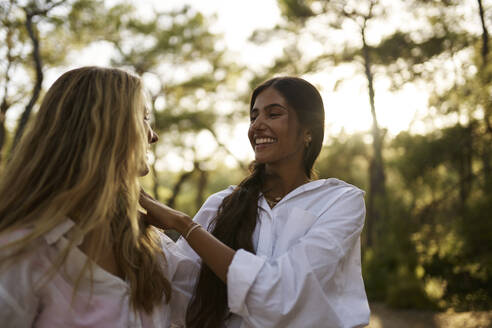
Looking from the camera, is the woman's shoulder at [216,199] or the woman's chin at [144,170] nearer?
the woman's chin at [144,170]

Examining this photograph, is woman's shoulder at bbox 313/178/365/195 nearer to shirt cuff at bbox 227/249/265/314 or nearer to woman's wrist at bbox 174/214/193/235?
shirt cuff at bbox 227/249/265/314

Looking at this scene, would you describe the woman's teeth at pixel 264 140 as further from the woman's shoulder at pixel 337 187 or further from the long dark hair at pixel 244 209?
the woman's shoulder at pixel 337 187

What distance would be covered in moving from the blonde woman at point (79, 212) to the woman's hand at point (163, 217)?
199mm

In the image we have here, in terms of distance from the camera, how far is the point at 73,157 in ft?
5.28

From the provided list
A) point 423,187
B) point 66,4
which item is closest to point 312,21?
point 423,187

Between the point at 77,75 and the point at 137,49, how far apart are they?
16.1 metres

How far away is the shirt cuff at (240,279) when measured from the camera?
181 cm

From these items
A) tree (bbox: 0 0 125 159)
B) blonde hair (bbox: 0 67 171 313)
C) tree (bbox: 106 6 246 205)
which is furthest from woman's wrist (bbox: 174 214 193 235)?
tree (bbox: 106 6 246 205)

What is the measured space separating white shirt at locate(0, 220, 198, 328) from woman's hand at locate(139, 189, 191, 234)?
13.4 inches

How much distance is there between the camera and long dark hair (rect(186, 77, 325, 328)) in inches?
86.2

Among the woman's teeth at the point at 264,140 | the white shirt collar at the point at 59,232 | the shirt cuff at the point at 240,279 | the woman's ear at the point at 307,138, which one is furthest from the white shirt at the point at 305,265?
the white shirt collar at the point at 59,232

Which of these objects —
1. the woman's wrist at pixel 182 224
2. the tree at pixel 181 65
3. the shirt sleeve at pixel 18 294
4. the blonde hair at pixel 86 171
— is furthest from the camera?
the tree at pixel 181 65

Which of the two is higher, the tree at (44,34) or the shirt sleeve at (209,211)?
the tree at (44,34)

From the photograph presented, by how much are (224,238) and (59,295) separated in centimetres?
96
